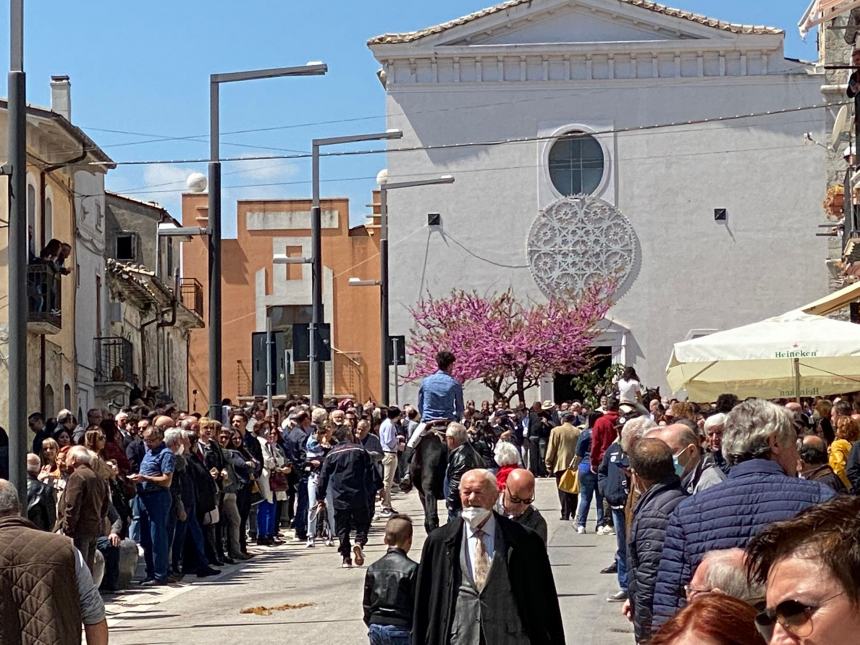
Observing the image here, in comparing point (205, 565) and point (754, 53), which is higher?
point (754, 53)

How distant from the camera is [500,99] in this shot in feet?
176

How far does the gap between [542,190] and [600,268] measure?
9.80 ft

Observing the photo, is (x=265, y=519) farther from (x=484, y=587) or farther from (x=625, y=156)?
(x=625, y=156)

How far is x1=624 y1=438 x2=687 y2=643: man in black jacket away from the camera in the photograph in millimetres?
8146

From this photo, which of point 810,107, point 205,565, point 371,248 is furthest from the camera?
point 371,248

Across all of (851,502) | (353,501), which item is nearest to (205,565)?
(353,501)

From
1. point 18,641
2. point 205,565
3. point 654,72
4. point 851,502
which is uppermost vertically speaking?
point 654,72

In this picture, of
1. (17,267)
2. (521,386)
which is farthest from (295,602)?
(521,386)

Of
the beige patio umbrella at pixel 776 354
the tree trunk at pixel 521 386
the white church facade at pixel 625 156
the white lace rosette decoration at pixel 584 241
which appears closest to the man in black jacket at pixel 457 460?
the beige patio umbrella at pixel 776 354

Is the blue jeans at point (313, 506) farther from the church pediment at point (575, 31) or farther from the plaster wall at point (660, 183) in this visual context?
the church pediment at point (575, 31)

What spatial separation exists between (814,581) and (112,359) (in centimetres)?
4118

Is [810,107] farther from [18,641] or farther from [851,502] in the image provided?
[851,502]

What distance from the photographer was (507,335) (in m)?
52.0

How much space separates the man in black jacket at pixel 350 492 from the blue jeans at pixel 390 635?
31.9 ft
